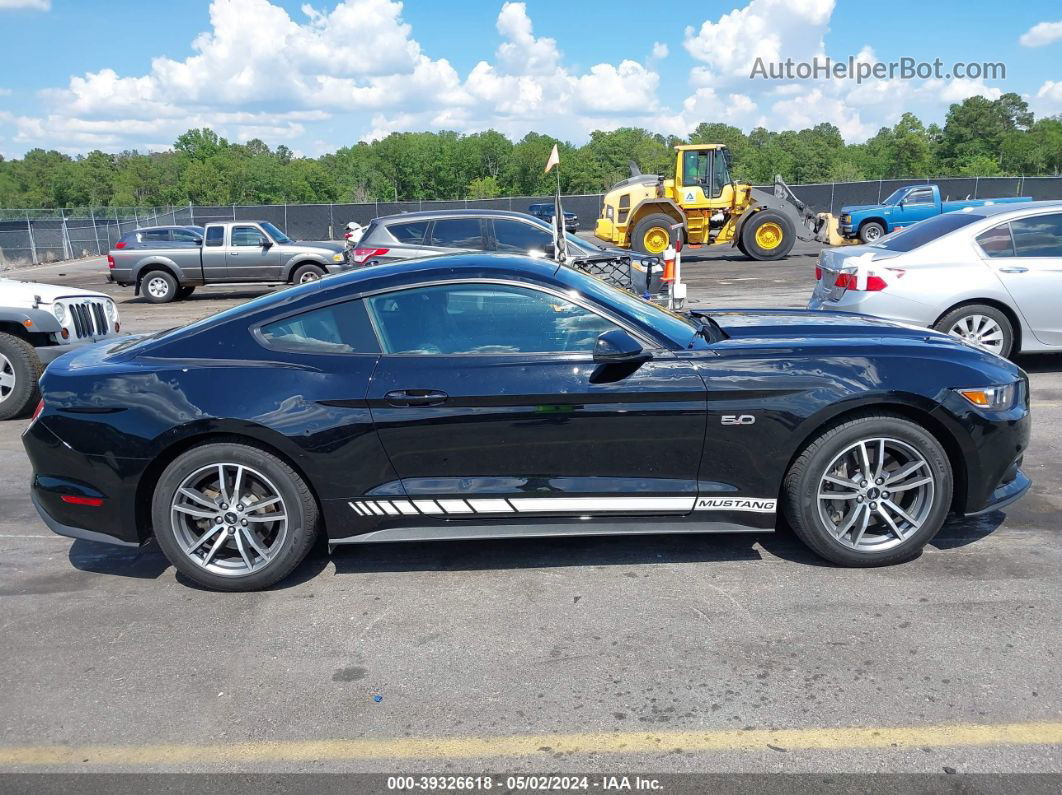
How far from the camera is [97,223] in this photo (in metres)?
37.3

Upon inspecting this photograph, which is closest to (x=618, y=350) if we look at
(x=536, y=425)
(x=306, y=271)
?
(x=536, y=425)

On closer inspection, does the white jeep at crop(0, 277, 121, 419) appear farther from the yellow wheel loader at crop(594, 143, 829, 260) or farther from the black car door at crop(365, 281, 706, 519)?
the yellow wheel loader at crop(594, 143, 829, 260)

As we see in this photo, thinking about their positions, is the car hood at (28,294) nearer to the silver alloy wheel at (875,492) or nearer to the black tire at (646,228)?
the silver alloy wheel at (875,492)

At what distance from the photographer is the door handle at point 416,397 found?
4035 millimetres

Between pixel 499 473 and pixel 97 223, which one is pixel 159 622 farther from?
pixel 97 223

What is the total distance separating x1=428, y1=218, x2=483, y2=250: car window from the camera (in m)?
12.6

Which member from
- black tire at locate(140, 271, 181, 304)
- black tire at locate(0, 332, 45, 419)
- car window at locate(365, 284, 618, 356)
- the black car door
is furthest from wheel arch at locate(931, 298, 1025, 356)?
black tire at locate(140, 271, 181, 304)

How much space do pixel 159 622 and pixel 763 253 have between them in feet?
69.3

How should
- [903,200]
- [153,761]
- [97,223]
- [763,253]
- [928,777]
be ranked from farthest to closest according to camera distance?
[97,223] → [903,200] → [763,253] → [153,761] → [928,777]

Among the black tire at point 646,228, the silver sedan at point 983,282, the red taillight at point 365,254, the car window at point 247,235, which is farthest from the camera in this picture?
the black tire at point 646,228

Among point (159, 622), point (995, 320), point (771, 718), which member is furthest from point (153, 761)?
point (995, 320)

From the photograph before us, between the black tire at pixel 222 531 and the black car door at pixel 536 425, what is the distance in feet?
1.67

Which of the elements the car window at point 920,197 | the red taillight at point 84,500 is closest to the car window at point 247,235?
the red taillight at point 84,500

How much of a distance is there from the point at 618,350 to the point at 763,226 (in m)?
20.1
